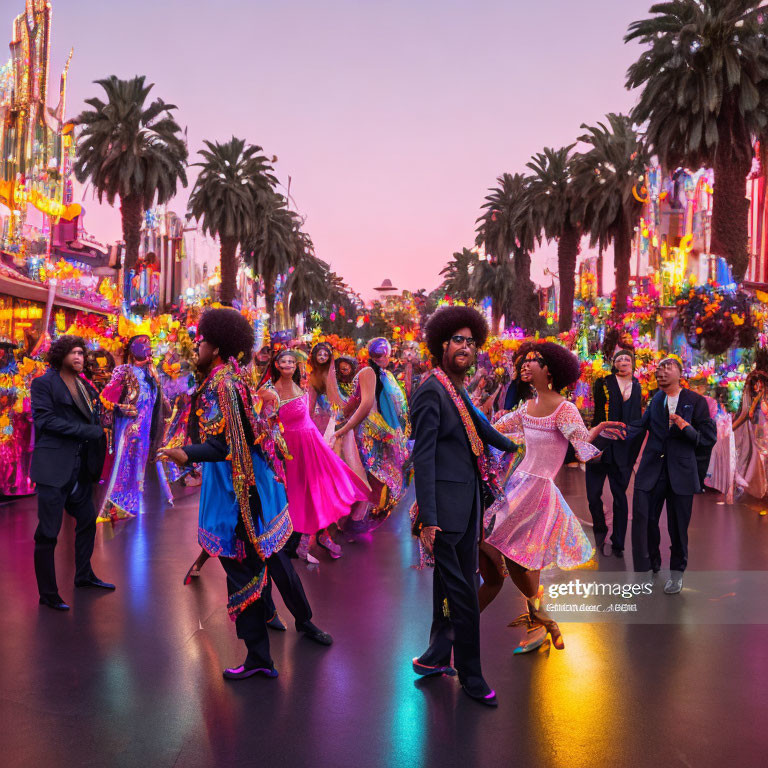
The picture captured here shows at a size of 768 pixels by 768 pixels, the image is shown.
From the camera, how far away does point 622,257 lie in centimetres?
3272

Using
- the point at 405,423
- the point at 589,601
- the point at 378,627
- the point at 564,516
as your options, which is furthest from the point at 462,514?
the point at 405,423

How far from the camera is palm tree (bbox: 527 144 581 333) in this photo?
3494cm

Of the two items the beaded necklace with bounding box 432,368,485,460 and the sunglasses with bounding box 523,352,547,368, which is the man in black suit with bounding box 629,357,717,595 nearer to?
the sunglasses with bounding box 523,352,547,368

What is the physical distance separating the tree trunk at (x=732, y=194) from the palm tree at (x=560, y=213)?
441 inches

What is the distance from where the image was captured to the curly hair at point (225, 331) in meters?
4.62

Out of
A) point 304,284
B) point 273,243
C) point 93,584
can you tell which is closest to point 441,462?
point 93,584

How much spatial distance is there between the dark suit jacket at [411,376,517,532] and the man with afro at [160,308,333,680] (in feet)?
3.12

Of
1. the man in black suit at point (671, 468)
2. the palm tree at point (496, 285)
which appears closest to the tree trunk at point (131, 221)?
the man in black suit at point (671, 468)

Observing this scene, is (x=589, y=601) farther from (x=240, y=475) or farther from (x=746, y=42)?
(x=746, y=42)

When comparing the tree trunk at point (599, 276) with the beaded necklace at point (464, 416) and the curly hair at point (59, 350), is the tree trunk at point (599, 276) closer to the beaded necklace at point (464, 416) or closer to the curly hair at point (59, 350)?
the curly hair at point (59, 350)

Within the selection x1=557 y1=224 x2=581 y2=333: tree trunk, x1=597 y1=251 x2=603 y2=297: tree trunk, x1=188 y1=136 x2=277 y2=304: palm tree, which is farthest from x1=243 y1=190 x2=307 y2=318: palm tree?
x1=597 y1=251 x2=603 y2=297: tree trunk

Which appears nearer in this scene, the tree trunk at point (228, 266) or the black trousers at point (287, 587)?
the black trousers at point (287, 587)

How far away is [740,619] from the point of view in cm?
566

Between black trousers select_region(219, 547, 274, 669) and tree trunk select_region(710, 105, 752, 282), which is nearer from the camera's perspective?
black trousers select_region(219, 547, 274, 669)
